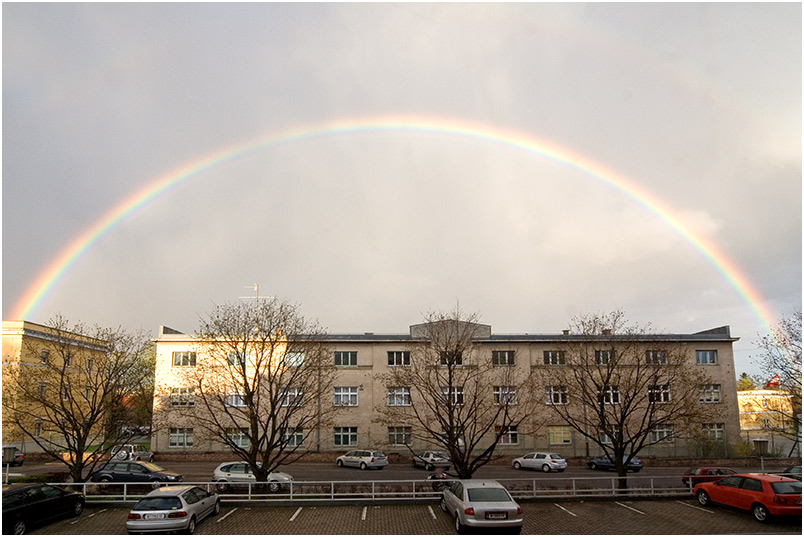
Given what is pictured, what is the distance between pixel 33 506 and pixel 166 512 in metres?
4.67

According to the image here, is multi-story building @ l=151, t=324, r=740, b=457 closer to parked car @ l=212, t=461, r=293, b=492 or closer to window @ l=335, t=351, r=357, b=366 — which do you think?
window @ l=335, t=351, r=357, b=366

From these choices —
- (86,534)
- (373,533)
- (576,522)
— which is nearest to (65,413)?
(86,534)

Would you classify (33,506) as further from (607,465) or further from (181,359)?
(607,465)

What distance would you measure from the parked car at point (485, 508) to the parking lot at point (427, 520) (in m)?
1.25

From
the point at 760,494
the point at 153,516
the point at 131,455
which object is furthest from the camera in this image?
the point at 131,455

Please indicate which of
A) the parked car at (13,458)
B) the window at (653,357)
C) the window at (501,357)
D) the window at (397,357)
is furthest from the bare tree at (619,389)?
the parked car at (13,458)

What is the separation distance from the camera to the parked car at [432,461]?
39688 millimetres

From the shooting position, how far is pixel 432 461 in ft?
131

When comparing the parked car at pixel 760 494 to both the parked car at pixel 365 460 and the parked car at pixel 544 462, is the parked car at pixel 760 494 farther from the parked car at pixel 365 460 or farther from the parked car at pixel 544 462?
the parked car at pixel 365 460

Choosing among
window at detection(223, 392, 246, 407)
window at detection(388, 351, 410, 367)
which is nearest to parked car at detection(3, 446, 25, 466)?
window at detection(223, 392, 246, 407)

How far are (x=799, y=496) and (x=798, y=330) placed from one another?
14.5 metres

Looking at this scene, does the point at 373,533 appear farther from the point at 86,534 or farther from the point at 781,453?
the point at 781,453

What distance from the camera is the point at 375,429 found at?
48500mm

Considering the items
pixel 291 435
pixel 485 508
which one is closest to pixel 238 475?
pixel 291 435
